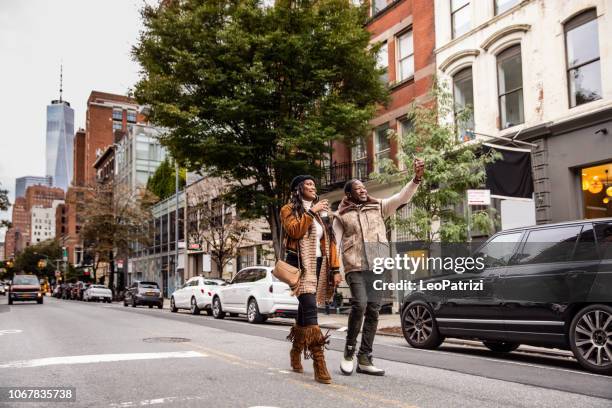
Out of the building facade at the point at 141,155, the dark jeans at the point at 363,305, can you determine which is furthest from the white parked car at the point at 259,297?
the building facade at the point at 141,155

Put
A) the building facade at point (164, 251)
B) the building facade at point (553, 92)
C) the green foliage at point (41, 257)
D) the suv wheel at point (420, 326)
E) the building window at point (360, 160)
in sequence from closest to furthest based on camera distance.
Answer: the suv wheel at point (420, 326) → the building facade at point (553, 92) → the building window at point (360, 160) → the building facade at point (164, 251) → the green foliage at point (41, 257)

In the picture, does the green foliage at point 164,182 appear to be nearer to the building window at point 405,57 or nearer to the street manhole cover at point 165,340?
the building window at point 405,57

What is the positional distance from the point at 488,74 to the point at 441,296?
1239 cm

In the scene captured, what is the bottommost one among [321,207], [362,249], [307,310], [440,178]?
[307,310]

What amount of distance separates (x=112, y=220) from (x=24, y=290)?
1301 centimetres

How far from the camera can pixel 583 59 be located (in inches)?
652

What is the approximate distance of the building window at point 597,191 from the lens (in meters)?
15.8

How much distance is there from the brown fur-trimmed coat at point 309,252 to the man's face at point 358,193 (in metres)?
0.54

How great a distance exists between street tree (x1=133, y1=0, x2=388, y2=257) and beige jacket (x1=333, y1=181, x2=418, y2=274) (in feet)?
41.2

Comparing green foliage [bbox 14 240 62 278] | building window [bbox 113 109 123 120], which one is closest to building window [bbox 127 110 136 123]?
building window [bbox 113 109 123 120]

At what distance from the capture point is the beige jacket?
655 centimetres

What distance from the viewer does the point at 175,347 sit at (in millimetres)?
9414

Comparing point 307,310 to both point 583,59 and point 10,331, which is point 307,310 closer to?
point 10,331

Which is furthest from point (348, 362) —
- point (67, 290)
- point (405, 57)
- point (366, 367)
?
point (67, 290)
